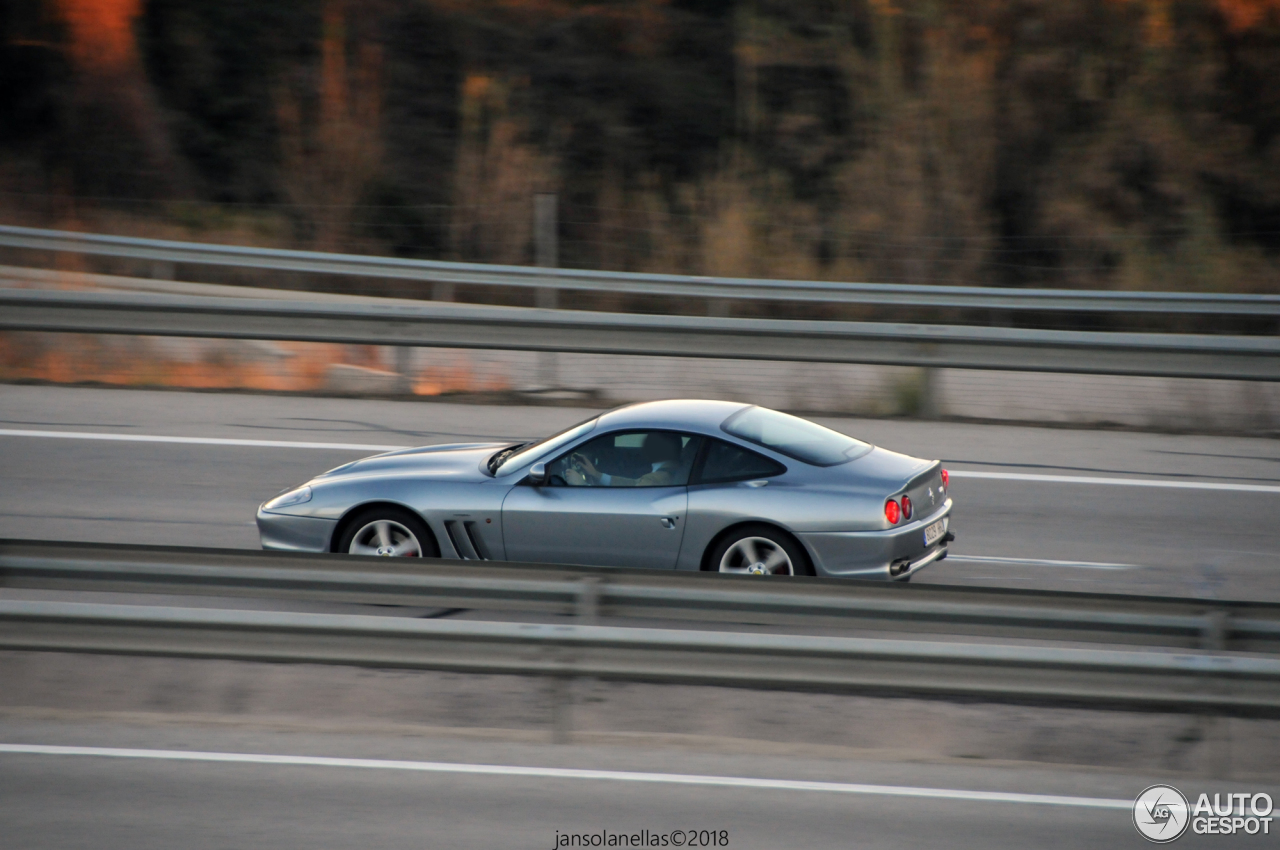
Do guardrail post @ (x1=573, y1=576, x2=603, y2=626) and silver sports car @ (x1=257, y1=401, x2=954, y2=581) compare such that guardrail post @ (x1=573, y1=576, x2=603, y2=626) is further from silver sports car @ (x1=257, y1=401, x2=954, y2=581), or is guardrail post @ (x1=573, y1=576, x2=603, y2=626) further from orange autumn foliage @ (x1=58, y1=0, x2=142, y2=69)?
orange autumn foliage @ (x1=58, y1=0, x2=142, y2=69)

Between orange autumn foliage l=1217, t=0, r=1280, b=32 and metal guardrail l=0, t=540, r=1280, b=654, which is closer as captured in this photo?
metal guardrail l=0, t=540, r=1280, b=654

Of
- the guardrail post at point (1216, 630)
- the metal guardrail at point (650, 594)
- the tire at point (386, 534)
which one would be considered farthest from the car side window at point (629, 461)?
the guardrail post at point (1216, 630)

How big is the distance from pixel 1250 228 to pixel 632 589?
14549mm

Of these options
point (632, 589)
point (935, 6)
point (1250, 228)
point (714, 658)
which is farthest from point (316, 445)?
point (1250, 228)

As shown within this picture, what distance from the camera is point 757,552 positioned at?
24.3ft

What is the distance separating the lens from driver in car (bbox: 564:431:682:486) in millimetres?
7582

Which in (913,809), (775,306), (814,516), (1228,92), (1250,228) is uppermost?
(1228,92)

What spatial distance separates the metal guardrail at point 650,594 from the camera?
5.89 metres

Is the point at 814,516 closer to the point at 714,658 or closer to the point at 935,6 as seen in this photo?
the point at 714,658

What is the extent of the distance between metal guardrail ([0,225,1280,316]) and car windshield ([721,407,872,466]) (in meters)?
6.88

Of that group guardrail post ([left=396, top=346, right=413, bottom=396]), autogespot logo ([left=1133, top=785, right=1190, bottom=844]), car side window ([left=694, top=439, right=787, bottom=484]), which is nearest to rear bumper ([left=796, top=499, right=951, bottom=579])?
car side window ([left=694, top=439, right=787, bottom=484])

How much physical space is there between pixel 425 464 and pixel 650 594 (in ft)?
7.75

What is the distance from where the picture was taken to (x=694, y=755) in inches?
223

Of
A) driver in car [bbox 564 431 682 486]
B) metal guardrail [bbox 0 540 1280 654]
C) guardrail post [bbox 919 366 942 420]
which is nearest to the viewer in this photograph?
metal guardrail [bbox 0 540 1280 654]
